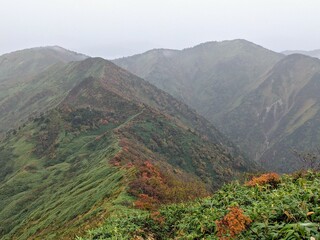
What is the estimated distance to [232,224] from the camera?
1617cm

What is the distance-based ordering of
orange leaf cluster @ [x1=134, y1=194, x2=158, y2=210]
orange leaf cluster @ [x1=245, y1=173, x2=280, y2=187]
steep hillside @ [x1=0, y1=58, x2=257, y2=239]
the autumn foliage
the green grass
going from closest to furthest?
orange leaf cluster @ [x1=245, y1=173, x2=280, y2=187] → orange leaf cluster @ [x1=134, y1=194, x2=158, y2=210] → the autumn foliage → steep hillside @ [x1=0, y1=58, x2=257, y2=239] → the green grass

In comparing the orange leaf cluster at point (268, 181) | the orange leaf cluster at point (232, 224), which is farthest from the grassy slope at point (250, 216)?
the orange leaf cluster at point (268, 181)

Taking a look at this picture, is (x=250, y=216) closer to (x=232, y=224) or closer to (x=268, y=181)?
(x=232, y=224)

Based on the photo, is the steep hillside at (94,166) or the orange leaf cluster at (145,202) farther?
the steep hillside at (94,166)

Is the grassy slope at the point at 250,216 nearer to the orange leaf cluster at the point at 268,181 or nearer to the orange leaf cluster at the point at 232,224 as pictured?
the orange leaf cluster at the point at 232,224

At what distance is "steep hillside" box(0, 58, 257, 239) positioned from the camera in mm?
43438

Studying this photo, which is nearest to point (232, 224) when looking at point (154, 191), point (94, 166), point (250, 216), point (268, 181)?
point (250, 216)

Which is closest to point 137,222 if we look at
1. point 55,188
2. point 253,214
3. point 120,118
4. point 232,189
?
point 232,189

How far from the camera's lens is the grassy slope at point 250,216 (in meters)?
14.4

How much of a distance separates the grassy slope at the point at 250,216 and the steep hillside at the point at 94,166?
8427 millimetres

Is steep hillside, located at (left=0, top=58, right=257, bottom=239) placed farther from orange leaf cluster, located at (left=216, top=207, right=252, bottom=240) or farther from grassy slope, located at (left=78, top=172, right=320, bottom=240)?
orange leaf cluster, located at (left=216, top=207, right=252, bottom=240)

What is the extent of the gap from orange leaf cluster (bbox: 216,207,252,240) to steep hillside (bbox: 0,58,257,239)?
16052 mm

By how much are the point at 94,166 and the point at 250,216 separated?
183 ft

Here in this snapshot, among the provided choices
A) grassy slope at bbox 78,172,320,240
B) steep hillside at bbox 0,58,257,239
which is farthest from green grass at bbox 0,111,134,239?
grassy slope at bbox 78,172,320,240
